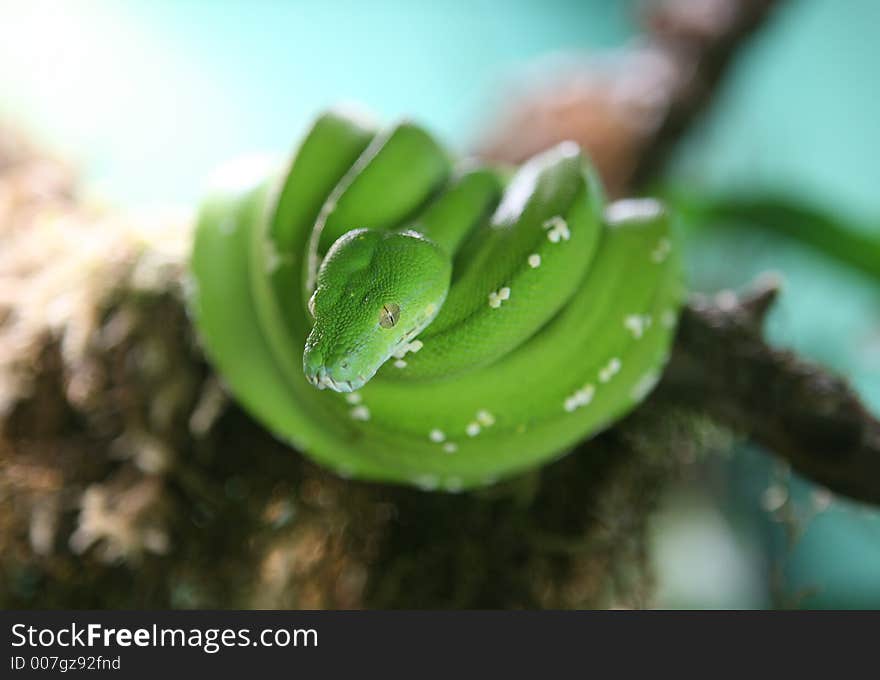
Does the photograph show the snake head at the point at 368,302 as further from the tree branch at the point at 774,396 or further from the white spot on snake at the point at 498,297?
the tree branch at the point at 774,396

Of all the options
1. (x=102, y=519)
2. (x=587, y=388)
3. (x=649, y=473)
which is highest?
(x=587, y=388)

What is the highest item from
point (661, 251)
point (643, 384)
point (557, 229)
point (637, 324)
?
point (557, 229)

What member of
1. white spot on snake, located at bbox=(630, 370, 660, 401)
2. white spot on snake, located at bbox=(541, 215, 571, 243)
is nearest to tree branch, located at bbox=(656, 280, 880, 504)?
white spot on snake, located at bbox=(630, 370, 660, 401)

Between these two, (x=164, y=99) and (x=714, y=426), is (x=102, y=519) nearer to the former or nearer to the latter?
(x=714, y=426)

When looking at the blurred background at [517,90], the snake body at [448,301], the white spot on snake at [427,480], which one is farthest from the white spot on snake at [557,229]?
the blurred background at [517,90]

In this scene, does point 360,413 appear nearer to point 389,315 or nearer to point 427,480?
point 427,480

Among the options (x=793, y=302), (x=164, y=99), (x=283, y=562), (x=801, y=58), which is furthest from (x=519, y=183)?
(x=801, y=58)

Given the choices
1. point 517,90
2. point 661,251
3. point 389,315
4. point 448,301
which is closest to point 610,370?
point 661,251
